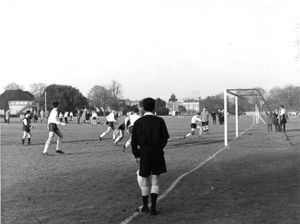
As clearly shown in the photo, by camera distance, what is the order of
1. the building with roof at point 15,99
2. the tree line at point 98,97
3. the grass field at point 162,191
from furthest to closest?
the building with roof at point 15,99
the tree line at point 98,97
the grass field at point 162,191

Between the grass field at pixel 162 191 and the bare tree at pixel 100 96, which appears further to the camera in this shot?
the bare tree at pixel 100 96

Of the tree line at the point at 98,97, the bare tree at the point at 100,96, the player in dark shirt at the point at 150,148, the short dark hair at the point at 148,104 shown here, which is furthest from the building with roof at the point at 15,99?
the player in dark shirt at the point at 150,148

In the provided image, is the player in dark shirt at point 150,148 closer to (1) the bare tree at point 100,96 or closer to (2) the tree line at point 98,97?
(2) the tree line at point 98,97

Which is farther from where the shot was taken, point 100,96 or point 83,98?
point 100,96

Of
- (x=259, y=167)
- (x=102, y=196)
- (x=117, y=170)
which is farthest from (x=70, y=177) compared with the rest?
(x=259, y=167)

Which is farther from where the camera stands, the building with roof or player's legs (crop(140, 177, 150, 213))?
the building with roof

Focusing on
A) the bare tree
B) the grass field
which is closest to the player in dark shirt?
the grass field

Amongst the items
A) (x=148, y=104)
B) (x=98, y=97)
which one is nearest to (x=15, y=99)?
(x=98, y=97)

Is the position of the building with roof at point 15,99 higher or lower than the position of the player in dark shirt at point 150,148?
higher

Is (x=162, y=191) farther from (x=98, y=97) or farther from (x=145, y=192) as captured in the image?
(x=98, y=97)

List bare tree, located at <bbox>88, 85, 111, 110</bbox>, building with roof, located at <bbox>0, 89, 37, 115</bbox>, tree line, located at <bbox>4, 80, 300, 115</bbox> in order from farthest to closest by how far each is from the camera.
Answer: building with roof, located at <bbox>0, 89, 37, 115</bbox>, bare tree, located at <bbox>88, 85, 111, 110</bbox>, tree line, located at <bbox>4, 80, 300, 115</bbox>

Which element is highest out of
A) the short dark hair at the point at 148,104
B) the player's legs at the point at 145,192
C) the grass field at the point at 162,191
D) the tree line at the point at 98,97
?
the tree line at the point at 98,97

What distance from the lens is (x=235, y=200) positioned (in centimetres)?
693

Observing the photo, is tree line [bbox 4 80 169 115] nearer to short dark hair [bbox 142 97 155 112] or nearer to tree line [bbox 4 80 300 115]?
tree line [bbox 4 80 300 115]
